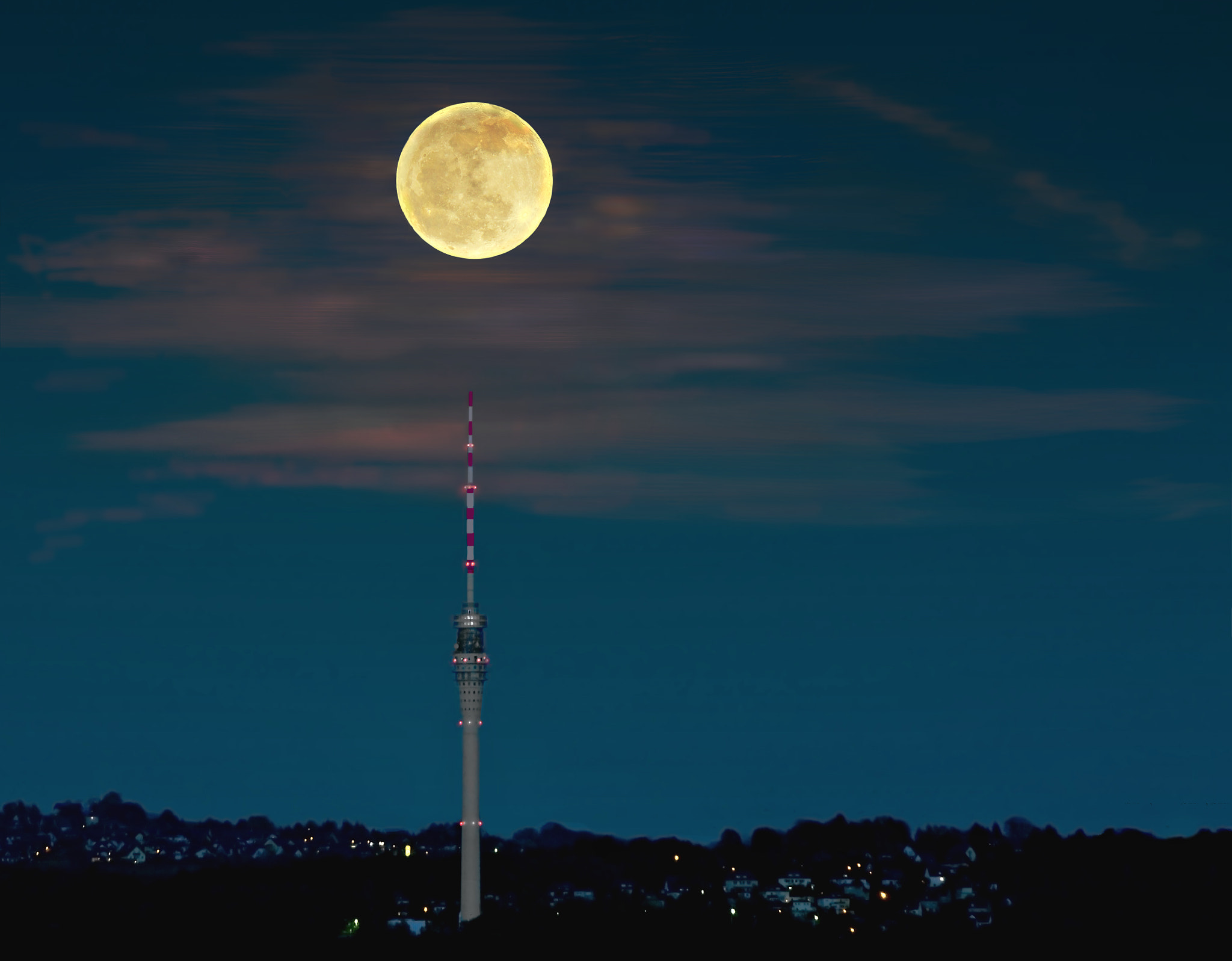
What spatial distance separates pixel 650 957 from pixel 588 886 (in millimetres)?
48774

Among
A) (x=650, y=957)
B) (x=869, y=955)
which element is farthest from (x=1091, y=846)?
(x=650, y=957)

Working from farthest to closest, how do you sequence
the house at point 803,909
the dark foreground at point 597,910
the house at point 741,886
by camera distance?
the house at point 741,886
the house at point 803,909
the dark foreground at point 597,910

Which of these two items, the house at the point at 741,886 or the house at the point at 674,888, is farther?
the house at the point at 741,886

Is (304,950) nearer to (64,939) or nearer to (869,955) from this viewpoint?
(64,939)

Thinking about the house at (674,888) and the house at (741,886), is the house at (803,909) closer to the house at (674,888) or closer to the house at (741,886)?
the house at (741,886)

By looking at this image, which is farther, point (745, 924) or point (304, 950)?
point (745, 924)

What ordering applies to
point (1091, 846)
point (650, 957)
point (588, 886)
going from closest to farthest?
point (650, 957) < point (588, 886) < point (1091, 846)

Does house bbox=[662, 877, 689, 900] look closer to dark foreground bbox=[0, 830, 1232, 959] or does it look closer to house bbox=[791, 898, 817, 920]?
dark foreground bbox=[0, 830, 1232, 959]

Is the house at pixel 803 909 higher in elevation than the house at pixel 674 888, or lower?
lower

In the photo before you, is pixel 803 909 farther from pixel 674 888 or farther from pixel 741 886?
pixel 741 886

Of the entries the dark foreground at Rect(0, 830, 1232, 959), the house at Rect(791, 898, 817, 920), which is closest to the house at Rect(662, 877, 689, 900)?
the dark foreground at Rect(0, 830, 1232, 959)

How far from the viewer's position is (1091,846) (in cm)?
19038

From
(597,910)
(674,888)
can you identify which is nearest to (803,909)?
(674,888)

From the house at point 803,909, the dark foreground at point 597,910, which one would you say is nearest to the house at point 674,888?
the dark foreground at point 597,910
